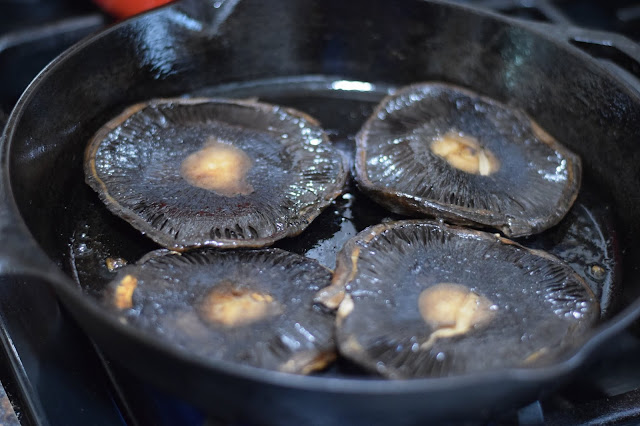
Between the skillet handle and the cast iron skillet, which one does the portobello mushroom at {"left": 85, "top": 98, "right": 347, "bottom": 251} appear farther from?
the skillet handle

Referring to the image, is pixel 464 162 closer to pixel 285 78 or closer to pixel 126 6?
pixel 285 78

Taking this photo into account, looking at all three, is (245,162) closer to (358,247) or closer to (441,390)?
(358,247)

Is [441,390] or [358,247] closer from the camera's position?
[441,390]

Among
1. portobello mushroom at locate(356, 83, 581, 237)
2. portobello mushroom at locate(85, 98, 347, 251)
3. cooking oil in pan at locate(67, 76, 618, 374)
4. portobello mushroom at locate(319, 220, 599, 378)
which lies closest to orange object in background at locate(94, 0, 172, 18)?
portobello mushroom at locate(85, 98, 347, 251)

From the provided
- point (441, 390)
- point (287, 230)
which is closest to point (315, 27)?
point (287, 230)

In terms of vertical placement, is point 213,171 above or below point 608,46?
below

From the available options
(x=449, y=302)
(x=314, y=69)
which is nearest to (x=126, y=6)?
(x=314, y=69)
